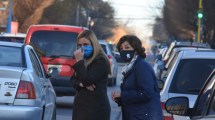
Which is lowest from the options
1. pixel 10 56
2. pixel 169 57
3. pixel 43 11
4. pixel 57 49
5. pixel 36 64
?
pixel 43 11

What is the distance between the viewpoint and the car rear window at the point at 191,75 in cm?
884

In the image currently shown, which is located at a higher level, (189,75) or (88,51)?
(88,51)

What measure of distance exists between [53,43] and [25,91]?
327 inches

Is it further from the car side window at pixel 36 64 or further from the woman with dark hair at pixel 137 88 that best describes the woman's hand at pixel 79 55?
the car side window at pixel 36 64

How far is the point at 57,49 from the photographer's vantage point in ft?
55.7

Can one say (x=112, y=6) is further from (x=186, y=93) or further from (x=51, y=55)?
(x=186, y=93)

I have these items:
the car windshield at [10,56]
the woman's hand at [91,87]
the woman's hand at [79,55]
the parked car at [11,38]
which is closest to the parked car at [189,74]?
the woman's hand at [91,87]

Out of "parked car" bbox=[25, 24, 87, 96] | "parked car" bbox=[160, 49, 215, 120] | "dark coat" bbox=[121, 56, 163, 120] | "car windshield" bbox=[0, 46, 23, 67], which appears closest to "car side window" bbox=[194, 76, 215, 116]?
"dark coat" bbox=[121, 56, 163, 120]

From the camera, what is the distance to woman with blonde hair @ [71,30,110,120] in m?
8.24

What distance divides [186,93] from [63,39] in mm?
8393

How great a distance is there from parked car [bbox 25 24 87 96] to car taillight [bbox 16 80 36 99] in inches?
305

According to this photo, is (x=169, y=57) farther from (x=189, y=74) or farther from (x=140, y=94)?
(x=140, y=94)

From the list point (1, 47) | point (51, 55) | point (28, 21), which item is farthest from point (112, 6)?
point (1, 47)

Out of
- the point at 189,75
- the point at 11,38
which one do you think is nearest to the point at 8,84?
the point at 189,75
